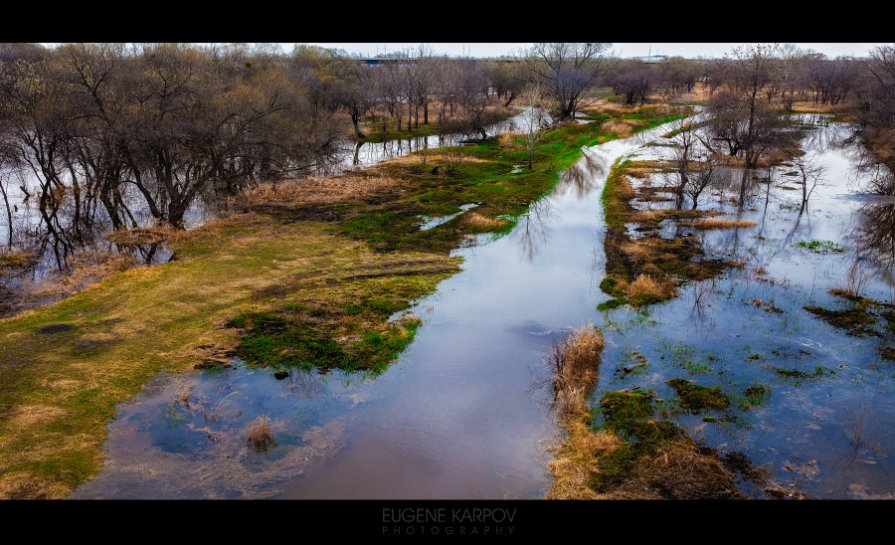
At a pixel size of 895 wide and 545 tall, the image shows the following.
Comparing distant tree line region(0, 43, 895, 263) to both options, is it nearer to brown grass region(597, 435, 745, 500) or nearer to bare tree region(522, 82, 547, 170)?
bare tree region(522, 82, 547, 170)

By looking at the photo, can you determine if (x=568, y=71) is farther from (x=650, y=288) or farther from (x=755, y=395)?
(x=755, y=395)

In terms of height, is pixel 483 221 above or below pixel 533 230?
above

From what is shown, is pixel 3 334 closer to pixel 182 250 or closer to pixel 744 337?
pixel 182 250

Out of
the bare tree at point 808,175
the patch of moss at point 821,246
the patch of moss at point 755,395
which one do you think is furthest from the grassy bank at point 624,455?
the bare tree at point 808,175

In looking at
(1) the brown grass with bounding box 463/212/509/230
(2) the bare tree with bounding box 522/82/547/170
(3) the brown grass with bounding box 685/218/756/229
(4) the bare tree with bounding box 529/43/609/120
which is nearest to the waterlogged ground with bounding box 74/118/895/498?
(3) the brown grass with bounding box 685/218/756/229

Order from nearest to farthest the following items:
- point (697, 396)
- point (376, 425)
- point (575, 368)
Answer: point (376, 425) → point (697, 396) → point (575, 368)

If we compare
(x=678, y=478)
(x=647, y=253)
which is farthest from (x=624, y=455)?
(x=647, y=253)
